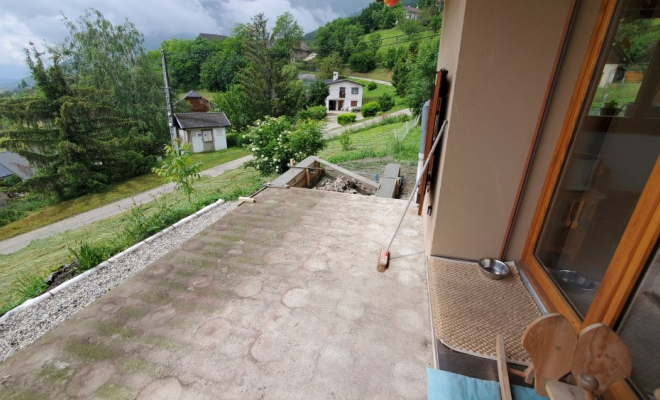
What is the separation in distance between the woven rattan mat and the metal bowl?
4cm

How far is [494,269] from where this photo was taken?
2.21 meters

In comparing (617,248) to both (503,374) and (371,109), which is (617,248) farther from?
(371,109)

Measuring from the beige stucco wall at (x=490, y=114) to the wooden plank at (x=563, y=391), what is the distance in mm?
1296

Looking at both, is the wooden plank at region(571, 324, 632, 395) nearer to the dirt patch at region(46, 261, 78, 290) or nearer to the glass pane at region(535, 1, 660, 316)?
the glass pane at region(535, 1, 660, 316)

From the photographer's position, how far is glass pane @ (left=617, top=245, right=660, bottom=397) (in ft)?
3.59

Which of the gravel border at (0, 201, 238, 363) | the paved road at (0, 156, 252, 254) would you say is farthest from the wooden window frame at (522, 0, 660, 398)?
the paved road at (0, 156, 252, 254)

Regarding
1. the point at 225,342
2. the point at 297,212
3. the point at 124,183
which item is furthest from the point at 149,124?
the point at 225,342

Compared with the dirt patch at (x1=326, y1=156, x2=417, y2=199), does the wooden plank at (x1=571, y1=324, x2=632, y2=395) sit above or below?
above

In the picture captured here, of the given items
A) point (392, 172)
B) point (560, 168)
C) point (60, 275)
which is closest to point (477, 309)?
point (560, 168)

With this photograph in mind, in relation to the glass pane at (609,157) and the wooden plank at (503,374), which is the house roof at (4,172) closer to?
the wooden plank at (503,374)

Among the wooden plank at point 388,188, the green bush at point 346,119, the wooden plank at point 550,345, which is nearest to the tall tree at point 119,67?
the green bush at point 346,119

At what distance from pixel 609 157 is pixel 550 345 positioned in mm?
1189

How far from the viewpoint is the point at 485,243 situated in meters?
2.30

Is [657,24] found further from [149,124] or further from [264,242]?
[149,124]
